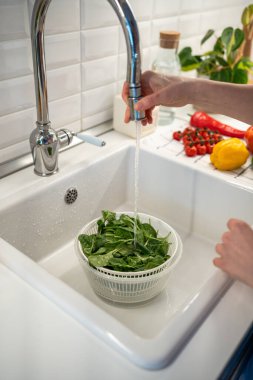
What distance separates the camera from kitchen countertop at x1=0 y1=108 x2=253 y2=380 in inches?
19.6

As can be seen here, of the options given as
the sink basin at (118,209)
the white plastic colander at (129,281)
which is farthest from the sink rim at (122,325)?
the white plastic colander at (129,281)

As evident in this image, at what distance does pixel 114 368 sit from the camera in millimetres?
499

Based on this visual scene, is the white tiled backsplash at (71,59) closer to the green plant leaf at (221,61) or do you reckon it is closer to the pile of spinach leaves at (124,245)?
the green plant leaf at (221,61)

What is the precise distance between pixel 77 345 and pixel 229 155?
0.63 meters

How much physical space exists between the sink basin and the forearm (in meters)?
0.17

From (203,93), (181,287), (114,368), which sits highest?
(203,93)

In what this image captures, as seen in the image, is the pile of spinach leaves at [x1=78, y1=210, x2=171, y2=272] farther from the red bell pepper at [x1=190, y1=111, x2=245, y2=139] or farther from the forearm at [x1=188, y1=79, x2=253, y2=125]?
the red bell pepper at [x1=190, y1=111, x2=245, y2=139]

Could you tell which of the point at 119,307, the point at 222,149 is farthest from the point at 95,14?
the point at 119,307

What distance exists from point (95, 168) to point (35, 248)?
0.80ft

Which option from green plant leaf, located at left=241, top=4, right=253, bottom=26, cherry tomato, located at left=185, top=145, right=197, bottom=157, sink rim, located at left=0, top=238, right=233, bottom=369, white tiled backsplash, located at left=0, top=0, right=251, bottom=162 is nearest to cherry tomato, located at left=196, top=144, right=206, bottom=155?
cherry tomato, located at left=185, top=145, right=197, bottom=157

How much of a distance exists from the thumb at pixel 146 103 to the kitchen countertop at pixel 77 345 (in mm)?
336

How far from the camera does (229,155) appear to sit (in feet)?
3.24

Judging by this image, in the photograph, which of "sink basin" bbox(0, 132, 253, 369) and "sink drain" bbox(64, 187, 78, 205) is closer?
"sink basin" bbox(0, 132, 253, 369)

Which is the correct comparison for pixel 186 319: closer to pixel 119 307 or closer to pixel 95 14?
pixel 119 307
